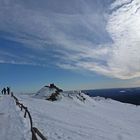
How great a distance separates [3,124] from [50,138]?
5237 mm

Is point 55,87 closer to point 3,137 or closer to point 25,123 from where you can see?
point 25,123

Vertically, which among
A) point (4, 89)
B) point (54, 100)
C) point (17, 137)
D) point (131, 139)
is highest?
point (4, 89)

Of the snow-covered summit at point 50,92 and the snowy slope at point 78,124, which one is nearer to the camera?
Result: the snowy slope at point 78,124

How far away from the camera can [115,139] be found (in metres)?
19.1

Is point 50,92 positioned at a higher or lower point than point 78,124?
higher

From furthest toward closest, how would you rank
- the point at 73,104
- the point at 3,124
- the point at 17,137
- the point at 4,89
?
the point at 4,89 → the point at 73,104 → the point at 3,124 → the point at 17,137

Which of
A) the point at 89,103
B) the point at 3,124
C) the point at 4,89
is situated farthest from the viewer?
the point at 4,89

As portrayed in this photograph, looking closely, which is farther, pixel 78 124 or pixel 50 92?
pixel 50 92

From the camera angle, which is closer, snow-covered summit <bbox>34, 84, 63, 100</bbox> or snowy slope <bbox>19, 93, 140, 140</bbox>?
snowy slope <bbox>19, 93, 140, 140</bbox>

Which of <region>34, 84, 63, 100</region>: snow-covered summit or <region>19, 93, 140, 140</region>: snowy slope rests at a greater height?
<region>34, 84, 63, 100</region>: snow-covered summit

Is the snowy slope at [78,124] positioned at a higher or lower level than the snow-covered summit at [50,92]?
lower

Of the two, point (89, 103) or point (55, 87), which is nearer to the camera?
point (55, 87)

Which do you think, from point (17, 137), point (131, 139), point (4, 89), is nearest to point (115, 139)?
point (131, 139)

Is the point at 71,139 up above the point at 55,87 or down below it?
below
